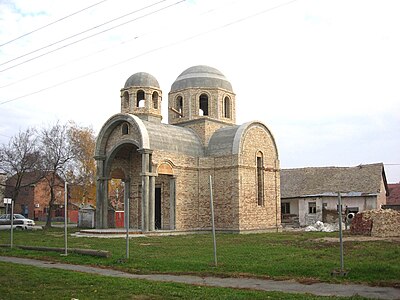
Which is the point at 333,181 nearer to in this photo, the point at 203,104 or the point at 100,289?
the point at 203,104

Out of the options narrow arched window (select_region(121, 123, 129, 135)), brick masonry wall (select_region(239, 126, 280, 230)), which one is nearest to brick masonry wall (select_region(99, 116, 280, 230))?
brick masonry wall (select_region(239, 126, 280, 230))

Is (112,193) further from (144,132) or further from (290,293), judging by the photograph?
(290,293)

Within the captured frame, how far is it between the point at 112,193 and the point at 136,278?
44229 millimetres

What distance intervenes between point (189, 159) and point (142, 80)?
666 cm

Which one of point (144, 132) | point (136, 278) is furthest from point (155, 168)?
point (136, 278)

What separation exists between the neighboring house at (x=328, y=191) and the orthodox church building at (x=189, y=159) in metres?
8.28

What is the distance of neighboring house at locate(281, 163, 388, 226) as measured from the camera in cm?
4025

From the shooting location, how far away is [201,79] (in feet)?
114

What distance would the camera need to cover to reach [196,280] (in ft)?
38.6

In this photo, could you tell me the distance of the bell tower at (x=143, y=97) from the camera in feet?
110

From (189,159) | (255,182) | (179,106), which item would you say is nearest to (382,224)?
(255,182)

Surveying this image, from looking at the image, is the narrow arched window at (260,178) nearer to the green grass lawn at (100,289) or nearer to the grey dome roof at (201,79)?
the grey dome roof at (201,79)

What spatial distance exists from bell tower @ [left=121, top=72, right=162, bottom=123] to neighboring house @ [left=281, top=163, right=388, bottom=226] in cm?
1600

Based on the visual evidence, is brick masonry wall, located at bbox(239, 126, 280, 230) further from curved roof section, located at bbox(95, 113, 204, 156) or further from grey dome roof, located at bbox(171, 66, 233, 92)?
grey dome roof, located at bbox(171, 66, 233, 92)
